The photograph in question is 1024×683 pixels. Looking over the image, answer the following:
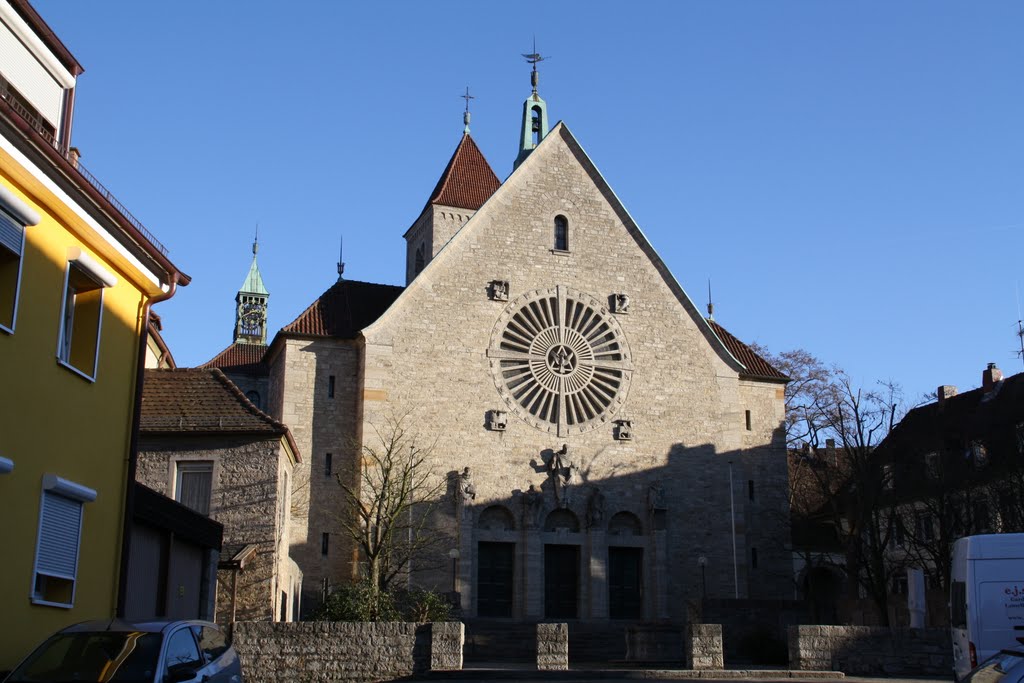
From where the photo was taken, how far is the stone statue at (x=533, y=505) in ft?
116

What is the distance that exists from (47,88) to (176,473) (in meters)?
10.9

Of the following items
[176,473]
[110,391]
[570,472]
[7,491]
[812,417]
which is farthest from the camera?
[812,417]

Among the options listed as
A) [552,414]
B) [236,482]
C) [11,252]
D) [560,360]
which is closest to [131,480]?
[11,252]

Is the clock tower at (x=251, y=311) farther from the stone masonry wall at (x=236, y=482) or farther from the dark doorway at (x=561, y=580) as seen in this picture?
the stone masonry wall at (x=236, y=482)

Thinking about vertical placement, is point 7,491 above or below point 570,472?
below

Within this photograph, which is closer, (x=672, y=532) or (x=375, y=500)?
(x=375, y=500)

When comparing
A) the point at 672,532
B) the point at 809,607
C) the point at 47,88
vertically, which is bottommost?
the point at 809,607

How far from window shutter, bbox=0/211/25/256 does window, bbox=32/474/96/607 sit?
2.73m

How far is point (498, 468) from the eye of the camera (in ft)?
116

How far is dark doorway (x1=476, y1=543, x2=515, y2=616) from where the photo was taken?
34969mm

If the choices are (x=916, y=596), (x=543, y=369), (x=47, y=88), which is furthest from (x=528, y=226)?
(x=47, y=88)

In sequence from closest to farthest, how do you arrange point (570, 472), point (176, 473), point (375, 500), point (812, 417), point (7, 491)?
point (7, 491), point (176, 473), point (375, 500), point (570, 472), point (812, 417)

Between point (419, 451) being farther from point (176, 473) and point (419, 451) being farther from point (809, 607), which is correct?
point (809, 607)

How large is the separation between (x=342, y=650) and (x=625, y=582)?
17.8 m
